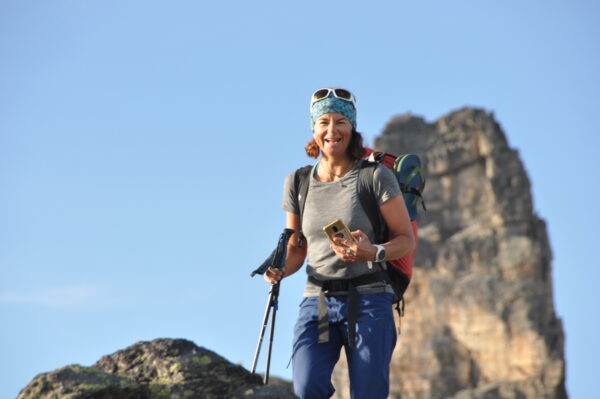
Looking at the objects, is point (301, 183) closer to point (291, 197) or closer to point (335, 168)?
point (291, 197)

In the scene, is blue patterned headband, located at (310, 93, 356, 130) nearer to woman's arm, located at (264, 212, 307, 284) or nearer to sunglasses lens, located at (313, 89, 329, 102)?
sunglasses lens, located at (313, 89, 329, 102)

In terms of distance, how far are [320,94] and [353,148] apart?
0.53 meters

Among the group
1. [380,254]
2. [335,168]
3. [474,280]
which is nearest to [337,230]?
[380,254]

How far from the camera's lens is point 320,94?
714cm

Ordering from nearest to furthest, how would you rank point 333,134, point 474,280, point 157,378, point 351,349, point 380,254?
point 157,378, point 380,254, point 351,349, point 333,134, point 474,280

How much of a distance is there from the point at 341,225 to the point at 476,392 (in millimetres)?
83807

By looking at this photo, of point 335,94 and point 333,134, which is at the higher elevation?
point 335,94

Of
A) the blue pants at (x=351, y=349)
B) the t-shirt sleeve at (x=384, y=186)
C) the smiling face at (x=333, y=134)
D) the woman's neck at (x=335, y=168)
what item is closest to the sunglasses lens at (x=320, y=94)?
the smiling face at (x=333, y=134)

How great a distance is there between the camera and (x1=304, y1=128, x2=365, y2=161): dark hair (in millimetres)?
7051

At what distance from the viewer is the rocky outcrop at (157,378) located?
5.68 metres

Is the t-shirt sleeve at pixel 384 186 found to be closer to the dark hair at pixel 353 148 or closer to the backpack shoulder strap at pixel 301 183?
the dark hair at pixel 353 148

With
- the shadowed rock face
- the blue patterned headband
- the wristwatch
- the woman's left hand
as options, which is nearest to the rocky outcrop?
the woman's left hand

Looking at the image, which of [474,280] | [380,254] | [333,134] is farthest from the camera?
[474,280]

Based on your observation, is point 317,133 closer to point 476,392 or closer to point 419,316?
point 476,392
